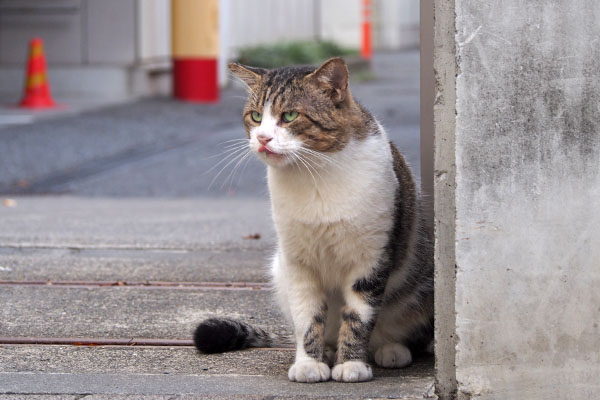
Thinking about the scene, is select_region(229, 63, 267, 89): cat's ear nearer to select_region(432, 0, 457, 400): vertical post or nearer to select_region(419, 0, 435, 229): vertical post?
select_region(419, 0, 435, 229): vertical post

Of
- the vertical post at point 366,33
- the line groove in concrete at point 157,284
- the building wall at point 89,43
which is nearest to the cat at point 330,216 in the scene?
the line groove in concrete at point 157,284

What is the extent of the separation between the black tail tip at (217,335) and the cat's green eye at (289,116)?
0.74m

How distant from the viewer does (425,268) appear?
3.36m

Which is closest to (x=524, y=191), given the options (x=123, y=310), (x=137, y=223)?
(x=123, y=310)

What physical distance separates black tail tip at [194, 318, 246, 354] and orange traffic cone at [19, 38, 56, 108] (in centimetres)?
887

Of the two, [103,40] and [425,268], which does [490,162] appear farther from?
[103,40]

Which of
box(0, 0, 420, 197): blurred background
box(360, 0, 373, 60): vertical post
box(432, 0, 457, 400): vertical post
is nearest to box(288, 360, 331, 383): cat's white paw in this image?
box(432, 0, 457, 400): vertical post

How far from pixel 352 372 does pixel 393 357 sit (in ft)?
0.97


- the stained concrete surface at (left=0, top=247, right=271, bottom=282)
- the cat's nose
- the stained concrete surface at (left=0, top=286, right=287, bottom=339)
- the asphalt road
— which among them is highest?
the cat's nose

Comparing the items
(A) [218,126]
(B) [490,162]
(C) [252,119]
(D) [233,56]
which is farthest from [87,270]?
(D) [233,56]

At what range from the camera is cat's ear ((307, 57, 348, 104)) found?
10.2ft

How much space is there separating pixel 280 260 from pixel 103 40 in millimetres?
10062

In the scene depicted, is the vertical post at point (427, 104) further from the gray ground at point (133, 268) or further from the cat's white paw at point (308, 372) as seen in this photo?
the cat's white paw at point (308, 372)

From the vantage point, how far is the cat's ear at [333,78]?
310 centimetres
